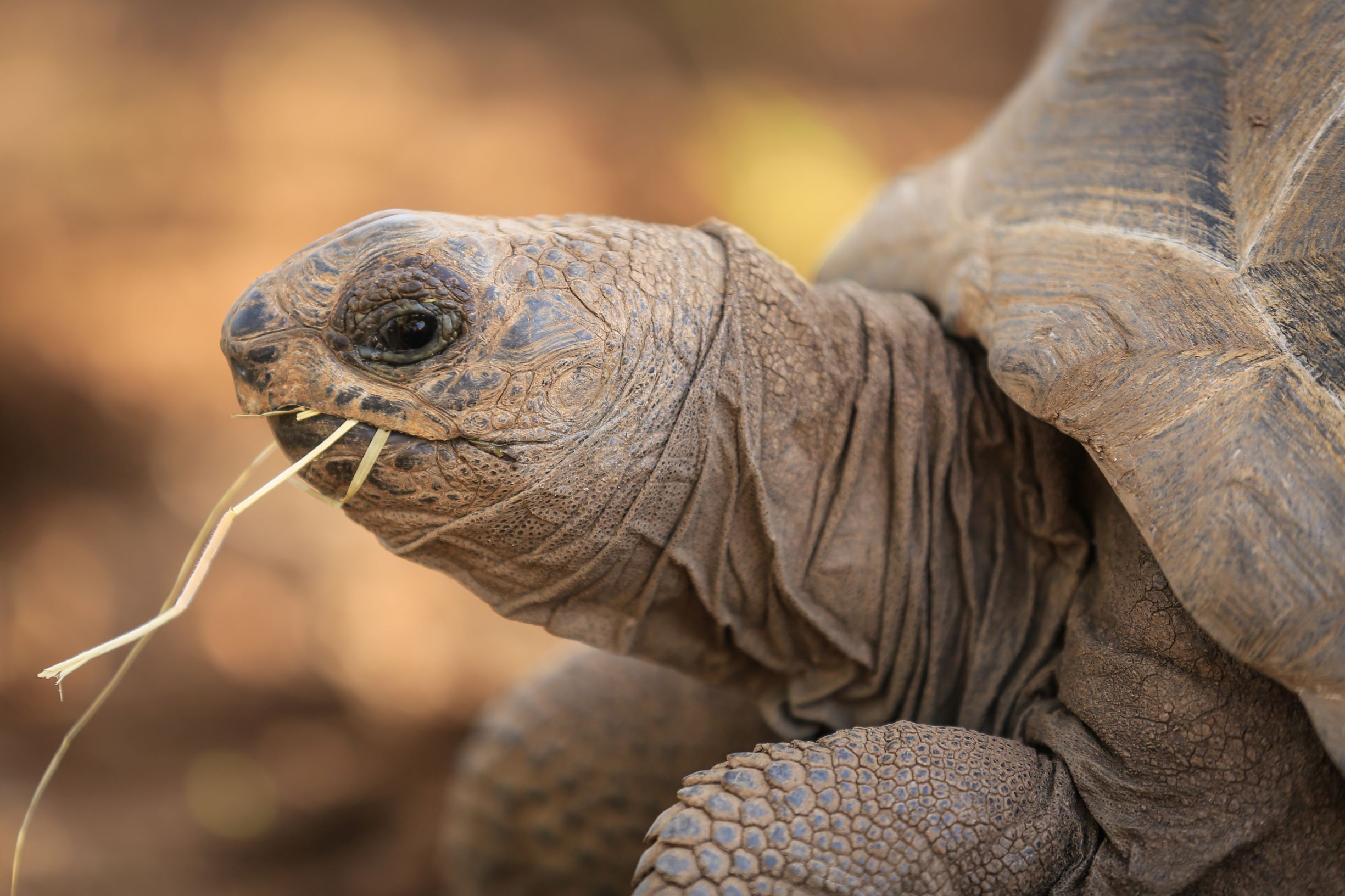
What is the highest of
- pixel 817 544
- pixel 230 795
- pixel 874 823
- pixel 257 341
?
pixel 257 341

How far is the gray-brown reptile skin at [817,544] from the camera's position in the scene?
1548 mm

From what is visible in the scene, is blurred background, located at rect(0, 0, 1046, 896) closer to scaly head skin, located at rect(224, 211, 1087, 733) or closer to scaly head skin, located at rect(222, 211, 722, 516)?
scaly head skin, located at rect(224, 211, 1087, 733)

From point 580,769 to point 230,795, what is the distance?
171 cm

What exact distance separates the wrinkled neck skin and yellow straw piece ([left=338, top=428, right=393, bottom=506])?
144 millimetres

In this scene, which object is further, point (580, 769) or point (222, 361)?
point (222, 361)

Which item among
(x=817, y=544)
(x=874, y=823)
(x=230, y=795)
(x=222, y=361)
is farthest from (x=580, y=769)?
(x=222, y=361)

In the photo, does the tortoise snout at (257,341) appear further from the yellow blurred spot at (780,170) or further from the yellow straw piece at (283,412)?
the yellow blurred spot at (780,170)

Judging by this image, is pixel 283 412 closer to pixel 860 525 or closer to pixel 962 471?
pixel 860 525

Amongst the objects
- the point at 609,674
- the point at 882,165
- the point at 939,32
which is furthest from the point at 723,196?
the point at 609,674

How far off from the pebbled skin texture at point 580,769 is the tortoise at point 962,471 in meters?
0.48

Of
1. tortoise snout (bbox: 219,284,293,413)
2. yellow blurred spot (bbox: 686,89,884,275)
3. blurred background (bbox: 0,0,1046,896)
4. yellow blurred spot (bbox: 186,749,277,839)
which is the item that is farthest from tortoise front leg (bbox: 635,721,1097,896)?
yellow blurred spot (bbox: 686,89,884,275)

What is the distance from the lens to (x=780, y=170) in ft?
21.2

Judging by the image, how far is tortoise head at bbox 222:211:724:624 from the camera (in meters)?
1.55

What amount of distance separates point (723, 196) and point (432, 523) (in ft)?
16.3
